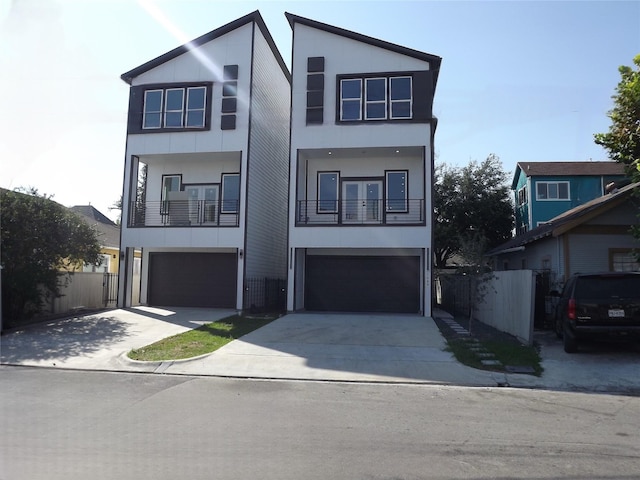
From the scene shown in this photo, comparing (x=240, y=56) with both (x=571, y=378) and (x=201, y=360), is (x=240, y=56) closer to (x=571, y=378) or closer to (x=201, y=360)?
(x=201, y=360)

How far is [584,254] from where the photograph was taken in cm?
1526

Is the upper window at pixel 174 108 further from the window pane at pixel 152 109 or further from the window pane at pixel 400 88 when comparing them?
the window pane at pixel 400 88

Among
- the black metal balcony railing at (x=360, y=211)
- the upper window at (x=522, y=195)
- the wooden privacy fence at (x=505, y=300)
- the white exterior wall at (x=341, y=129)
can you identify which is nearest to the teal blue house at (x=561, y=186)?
the upper window at (x=522, y=195)

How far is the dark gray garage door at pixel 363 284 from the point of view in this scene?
19.4 metres

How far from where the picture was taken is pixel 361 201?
19.7m

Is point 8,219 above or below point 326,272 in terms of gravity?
above

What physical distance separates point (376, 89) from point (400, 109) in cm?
125

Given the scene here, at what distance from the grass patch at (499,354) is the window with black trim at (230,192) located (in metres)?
11.1

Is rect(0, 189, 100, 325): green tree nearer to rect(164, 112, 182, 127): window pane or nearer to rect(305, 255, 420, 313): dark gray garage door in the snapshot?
rect(164, 112, 182, 127): window pane

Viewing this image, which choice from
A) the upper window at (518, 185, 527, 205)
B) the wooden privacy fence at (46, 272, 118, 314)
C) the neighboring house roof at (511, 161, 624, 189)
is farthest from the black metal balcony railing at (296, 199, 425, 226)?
the upper window at (518, 185, 527, 205)

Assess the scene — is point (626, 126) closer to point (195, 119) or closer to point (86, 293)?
point (195, 119)

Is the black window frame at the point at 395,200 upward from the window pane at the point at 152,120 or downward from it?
downward

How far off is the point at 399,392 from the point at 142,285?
15625mm

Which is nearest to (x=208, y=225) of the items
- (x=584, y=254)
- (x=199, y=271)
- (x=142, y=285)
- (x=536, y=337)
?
(x=199, y=271)
